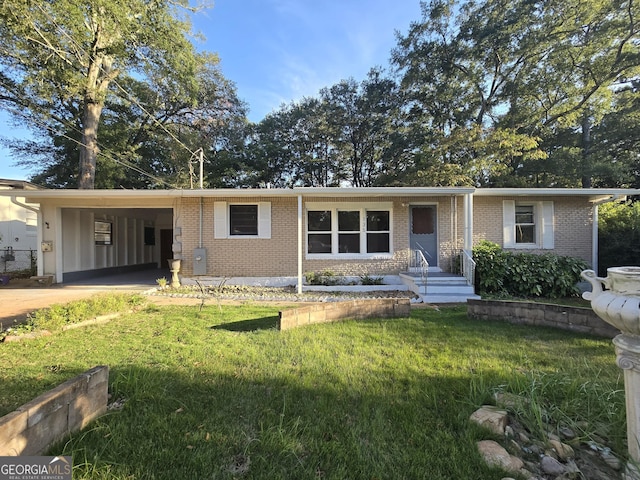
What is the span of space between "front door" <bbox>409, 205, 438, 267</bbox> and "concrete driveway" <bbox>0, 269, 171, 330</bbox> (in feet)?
27.5

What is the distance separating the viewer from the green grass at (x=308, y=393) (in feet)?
6.31

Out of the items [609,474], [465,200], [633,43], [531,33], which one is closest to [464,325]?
[609,474]

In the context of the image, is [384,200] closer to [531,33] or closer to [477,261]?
[477,261]

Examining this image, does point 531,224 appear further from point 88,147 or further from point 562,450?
point 88,147

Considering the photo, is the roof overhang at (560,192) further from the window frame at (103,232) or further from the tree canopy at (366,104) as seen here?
the window frame at (103,232)

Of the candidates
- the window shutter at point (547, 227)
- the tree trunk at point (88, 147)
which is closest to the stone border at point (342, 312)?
the window shutter at point (547, 227)

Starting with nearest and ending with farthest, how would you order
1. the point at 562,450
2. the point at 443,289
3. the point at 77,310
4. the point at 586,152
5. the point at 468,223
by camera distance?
the point at 562,450 < the point at 77,310 < the point at 443,289 < the point at 468,223 < the point at 586,152

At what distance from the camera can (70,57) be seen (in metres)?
12.5

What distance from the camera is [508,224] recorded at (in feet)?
32.3

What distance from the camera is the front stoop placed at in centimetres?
775

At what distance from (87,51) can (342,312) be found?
1540 centimetres

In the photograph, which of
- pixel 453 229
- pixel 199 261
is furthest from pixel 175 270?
pixel 453 229

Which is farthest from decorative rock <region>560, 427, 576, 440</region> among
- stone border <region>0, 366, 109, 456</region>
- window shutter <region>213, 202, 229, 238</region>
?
window shutter <region>213, 202, 229, 238</region>

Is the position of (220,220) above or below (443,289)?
above
